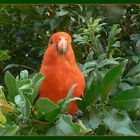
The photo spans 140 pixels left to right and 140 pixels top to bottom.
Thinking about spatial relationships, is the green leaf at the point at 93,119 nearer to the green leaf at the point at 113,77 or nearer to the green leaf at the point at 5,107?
A: the green leaf at the point at 113,77

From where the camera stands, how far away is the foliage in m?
1.54

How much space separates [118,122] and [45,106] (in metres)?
0.34

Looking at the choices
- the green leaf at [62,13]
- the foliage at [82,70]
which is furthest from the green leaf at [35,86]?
the green leaf at [62,13]

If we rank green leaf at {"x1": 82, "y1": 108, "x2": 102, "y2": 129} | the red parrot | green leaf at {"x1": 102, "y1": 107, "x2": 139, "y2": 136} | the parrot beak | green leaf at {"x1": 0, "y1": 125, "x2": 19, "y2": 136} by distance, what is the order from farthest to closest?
the parrot beak < the red parrot < green leaf at {"x1": 82, "y1": 108, "x2": 102, "y2": 129} < green leaf at {"x1": 102, "y1": 107, "x2": 139, "y2": 136} < green leaf at {"x1": 0, "y1": 125, "x2": 19, "y2": 136}

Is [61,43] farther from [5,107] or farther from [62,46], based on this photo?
[5,107]

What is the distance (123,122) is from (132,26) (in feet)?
3.48

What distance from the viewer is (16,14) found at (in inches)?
109

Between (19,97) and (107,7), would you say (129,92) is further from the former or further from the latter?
(107,7)

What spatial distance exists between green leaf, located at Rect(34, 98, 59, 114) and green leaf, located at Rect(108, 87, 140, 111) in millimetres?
321

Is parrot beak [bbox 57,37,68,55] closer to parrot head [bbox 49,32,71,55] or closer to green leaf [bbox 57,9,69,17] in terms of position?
parrot head [bbox 49,32,71,55]

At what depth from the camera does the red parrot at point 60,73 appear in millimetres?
1977

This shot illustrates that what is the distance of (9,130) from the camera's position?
143 cm

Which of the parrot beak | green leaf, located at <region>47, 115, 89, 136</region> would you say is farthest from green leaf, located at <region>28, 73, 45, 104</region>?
the parrot beak

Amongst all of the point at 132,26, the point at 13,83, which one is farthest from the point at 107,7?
the point at 13,83
